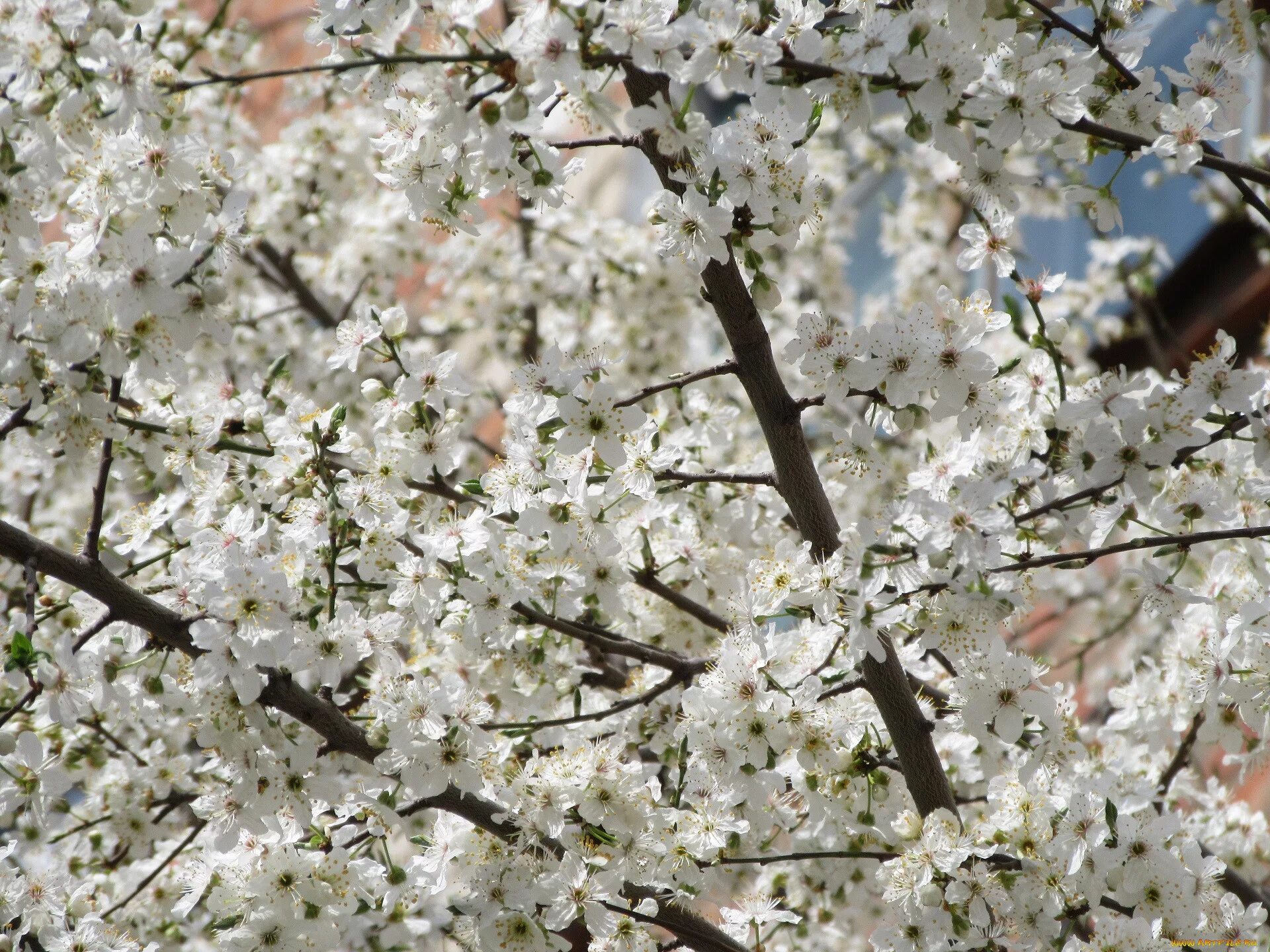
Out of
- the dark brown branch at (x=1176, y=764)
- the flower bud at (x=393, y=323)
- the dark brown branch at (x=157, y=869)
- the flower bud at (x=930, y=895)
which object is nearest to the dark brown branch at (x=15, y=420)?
the flower bud at (x=393, y=323)

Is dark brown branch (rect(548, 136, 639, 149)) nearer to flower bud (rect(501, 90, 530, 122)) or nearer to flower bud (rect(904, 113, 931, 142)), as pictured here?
flower bud (rect(501, 90, 530, 122))

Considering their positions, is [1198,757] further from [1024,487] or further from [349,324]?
[349,324]

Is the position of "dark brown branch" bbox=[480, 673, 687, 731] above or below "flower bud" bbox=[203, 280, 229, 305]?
below

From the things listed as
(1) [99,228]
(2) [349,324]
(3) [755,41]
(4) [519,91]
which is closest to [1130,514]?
(3) [755,41]

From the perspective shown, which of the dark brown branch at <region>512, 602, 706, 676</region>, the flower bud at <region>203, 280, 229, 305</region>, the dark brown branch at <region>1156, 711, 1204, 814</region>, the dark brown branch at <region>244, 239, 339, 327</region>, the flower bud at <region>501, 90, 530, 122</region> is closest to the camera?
the flower bud at <region>501, 90, 530, 122</region>

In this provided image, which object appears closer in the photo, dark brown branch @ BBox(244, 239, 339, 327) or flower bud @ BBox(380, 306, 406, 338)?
flower bud @ BBox(380, 306, 406, 338)

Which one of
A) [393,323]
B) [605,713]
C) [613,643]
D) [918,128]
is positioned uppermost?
[393,323]

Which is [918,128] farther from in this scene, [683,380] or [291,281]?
[291,281]

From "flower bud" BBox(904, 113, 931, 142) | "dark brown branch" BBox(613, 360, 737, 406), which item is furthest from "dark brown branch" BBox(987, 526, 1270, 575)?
"flower bud" BBox(904, 113, 931, 142)

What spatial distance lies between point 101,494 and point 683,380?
102cm

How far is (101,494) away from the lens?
1962 millimetres

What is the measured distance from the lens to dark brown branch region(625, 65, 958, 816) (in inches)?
77.9

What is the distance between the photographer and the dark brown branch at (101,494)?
1907 mm

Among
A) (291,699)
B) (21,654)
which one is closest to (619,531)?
(291,699)
